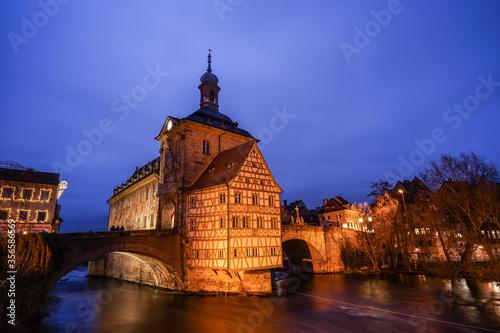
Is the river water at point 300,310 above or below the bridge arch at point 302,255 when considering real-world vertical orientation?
below

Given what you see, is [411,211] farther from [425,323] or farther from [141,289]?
[141,289]

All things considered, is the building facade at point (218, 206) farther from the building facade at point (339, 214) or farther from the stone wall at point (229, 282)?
the building facade at point (339, 214)

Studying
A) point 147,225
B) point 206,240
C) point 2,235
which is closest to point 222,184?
point 206,240

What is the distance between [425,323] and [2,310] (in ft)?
69.9

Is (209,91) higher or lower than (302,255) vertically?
higher

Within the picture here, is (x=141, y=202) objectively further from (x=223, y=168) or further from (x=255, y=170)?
(x=255, y=170)

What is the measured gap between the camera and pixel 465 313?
17953mm

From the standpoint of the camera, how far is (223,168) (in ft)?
89.3

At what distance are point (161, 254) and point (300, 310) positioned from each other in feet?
42.3

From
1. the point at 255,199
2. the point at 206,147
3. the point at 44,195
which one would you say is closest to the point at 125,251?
the point at 255,199

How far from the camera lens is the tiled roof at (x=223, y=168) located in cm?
2556

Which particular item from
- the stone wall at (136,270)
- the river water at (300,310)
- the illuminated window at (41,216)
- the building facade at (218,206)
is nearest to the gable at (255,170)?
the building facade at (218,206)

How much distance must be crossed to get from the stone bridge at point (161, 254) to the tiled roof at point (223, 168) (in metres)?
5.60

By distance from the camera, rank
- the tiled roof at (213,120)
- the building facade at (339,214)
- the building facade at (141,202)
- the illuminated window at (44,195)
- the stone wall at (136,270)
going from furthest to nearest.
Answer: the building facade at (339,214) → the illuminated window at (44,195) → the building facade at (141,202) → the tiled roof at (213,120) → the stone wall at (136,270)
